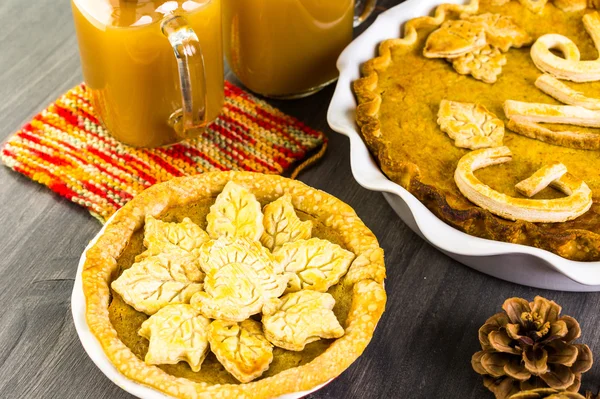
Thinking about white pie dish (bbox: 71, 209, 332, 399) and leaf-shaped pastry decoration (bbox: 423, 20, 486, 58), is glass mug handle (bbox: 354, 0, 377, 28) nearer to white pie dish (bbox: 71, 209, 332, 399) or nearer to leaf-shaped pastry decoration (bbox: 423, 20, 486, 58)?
leaf-shaped pastry decoration (bbox: 423, 20, 486, 58)

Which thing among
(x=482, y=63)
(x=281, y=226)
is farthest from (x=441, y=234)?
(x=482, y=63)

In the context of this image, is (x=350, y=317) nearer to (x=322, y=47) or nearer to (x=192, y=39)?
(x=192, y=39)

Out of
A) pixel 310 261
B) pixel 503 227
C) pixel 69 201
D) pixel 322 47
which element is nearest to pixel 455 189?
pixel 503 227

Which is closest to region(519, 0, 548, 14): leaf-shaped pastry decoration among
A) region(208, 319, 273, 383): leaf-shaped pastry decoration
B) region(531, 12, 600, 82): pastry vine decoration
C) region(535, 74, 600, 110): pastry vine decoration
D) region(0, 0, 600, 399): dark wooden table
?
region(531, 12, 600, 82): pastry vine decoration

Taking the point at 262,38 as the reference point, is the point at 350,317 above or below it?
below

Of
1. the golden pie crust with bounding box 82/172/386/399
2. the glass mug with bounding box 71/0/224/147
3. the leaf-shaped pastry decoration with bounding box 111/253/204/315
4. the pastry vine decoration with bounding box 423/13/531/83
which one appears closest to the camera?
the golden pie crust with bounding box 82/172/386/399

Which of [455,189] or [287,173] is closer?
[455,189]

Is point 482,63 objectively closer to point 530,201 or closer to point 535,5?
A: point 535,5
